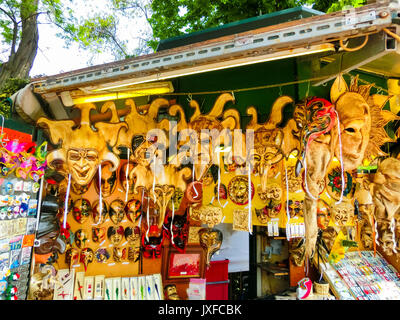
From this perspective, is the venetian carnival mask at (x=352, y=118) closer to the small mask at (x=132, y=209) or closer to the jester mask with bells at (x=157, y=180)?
the jester mask with bells at (x=157, y=180)

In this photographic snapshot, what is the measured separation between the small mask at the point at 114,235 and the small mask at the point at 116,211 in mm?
121

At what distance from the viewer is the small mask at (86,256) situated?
4012mm

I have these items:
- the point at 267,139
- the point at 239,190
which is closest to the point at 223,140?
the point at 267,139

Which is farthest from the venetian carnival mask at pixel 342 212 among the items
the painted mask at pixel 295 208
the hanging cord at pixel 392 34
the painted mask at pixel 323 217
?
the hanging cord at pixel 392 34

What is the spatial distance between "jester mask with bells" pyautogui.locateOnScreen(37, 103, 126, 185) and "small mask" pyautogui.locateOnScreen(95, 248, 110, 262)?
71.5 inches

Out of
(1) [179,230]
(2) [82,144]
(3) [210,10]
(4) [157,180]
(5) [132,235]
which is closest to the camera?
(2) [82,144]

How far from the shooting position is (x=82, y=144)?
111 inches

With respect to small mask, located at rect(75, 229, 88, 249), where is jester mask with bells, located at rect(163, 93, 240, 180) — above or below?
above

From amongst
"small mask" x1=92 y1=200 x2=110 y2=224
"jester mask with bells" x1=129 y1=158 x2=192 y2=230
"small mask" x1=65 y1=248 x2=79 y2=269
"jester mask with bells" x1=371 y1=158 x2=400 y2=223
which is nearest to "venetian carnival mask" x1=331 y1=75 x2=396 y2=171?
"jester mask with bells" x1=371 y1=158 x2=400 y2=223

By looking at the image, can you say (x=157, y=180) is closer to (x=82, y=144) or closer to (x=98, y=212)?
(x=82, y=144)

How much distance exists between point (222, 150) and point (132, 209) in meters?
1.89

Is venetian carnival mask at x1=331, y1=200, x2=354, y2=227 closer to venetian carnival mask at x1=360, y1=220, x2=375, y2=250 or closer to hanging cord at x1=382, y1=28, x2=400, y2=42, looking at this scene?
venetian carnival mask at x1=360, y1=220, x2=375, y2=250

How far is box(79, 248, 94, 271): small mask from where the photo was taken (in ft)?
13.2

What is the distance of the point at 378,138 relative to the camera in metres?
2.69
